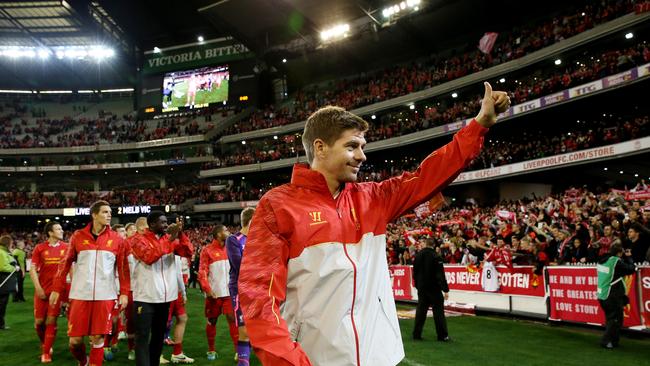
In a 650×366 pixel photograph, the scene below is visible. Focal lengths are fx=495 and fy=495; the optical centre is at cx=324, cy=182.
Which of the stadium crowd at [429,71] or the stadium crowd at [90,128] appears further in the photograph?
the stadium crowd at [90,128]

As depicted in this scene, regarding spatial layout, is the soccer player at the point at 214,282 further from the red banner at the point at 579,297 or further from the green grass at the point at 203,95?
the green grass at the point at 203,95

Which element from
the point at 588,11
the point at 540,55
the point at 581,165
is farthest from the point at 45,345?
the point at 588,11

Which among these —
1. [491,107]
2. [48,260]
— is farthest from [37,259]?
[491,107]

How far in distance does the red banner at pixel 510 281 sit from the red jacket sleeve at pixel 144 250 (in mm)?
9096

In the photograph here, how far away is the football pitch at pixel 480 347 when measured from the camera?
7.88 metres

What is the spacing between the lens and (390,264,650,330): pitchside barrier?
943 centimetres

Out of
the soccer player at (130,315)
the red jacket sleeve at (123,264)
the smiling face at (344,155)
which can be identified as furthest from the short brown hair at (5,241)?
the smiling face at (344,155)

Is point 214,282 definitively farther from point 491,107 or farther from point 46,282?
point 491,107

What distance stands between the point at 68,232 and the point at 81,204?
324cm

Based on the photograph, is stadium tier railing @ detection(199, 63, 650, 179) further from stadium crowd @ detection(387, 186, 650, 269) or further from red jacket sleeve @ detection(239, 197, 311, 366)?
red jacket sleeve @ detection(239, 197, 311, 366)

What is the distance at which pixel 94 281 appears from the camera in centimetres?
638

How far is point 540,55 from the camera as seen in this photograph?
31.3m

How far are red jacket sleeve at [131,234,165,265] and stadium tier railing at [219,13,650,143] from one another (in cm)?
2812

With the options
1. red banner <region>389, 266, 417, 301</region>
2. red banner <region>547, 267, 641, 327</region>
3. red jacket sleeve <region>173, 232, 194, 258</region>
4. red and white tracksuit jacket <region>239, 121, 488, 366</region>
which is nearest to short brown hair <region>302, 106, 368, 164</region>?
red and white tracksuit jacket <region>239, 121, 488, 366</region>
